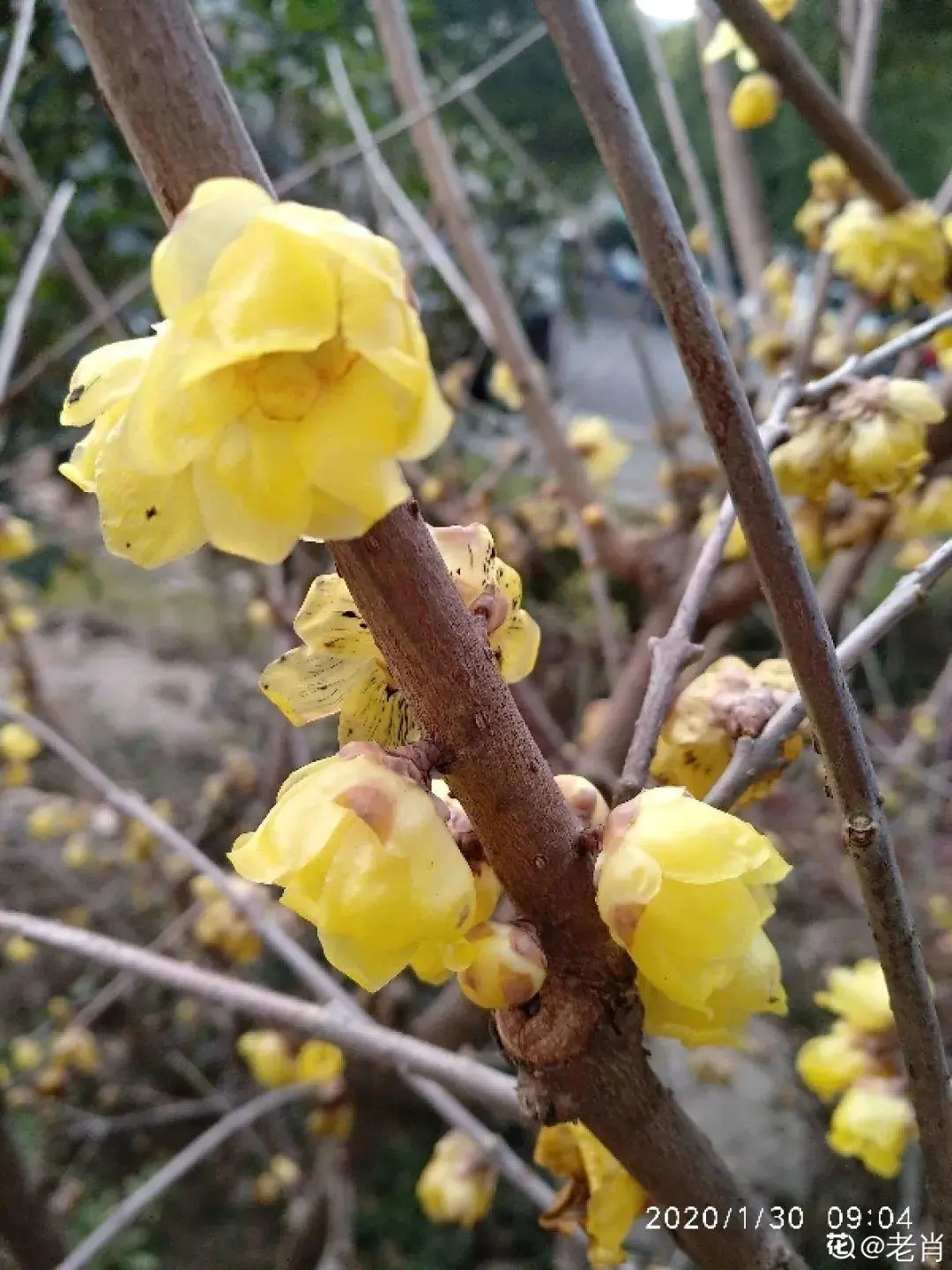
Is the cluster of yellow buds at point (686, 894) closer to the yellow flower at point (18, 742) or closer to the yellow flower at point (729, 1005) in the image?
the yellow flower at point (729, 1005)

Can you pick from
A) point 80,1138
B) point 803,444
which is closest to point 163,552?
point 803,444

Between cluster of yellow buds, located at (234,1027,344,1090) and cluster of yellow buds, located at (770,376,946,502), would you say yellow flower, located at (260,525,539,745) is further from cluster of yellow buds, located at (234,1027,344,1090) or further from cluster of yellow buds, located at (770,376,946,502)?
cluster of yellow buds, located at (234,1027,344,1090)

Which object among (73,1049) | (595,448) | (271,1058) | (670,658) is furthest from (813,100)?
(73,1049)

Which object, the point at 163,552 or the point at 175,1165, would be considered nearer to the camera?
the point at 163,552

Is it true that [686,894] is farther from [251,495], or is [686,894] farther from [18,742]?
[18,742]

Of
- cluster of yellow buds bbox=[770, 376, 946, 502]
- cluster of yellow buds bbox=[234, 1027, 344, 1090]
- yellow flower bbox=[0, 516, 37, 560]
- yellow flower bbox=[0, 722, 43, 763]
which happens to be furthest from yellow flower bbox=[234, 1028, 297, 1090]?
cluster of yellow buds bbox=[770, 376, 946, 502]

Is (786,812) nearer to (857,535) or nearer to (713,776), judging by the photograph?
(857,535)

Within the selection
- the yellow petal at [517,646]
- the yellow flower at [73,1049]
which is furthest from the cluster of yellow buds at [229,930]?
the yellow petal at [517,646]
